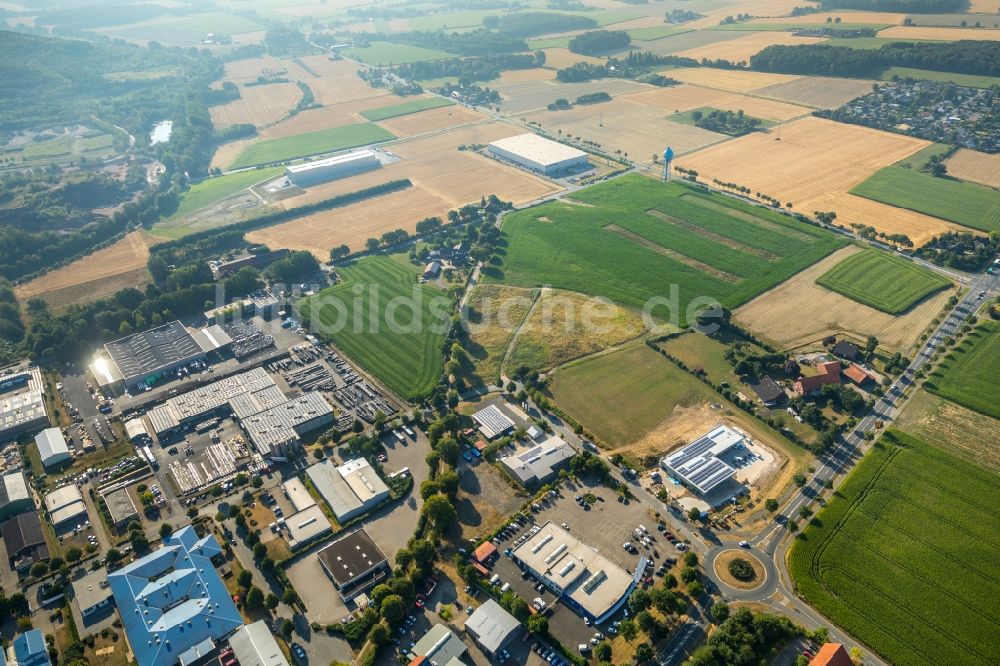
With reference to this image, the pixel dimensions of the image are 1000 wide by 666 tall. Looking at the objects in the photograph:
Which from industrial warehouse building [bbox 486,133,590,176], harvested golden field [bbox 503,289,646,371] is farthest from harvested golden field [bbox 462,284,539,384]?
industrial warehouse building [bbox 486,133,590,176]

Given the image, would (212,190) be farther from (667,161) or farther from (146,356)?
(667,161)

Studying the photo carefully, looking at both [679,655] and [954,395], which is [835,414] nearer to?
[954,395]

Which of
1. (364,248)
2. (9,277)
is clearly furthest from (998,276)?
(9,277)

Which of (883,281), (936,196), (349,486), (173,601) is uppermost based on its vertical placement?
(936,196)

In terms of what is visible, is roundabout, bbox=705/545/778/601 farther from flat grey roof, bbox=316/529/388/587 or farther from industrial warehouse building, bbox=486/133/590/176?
industrial warehouse building, bbox=486/133/590/176

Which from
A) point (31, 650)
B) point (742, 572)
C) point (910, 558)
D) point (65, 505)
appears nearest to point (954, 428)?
point (910, 558)
